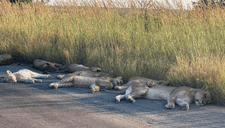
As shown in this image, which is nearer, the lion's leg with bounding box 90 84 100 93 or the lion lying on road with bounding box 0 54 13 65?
the lion's leg with bounding box 90 84 100 93

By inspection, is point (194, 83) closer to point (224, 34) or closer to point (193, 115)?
point (193, 115)

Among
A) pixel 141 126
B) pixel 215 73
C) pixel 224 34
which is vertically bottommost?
pixel 141 126

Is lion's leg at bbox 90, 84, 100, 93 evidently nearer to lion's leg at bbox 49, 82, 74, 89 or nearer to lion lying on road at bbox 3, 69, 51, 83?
lion's leg at bbox 49, 82, 74, 89

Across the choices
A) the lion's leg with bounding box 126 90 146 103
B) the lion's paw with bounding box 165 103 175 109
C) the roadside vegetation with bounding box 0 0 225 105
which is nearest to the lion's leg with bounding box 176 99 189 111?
the lion's paw with bounding box 165 103 175 109

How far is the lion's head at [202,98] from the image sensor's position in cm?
594

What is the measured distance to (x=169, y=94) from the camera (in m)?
6.23

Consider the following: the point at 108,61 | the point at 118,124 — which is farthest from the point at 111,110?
the point at 108,61

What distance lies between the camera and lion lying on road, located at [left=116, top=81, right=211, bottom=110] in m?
5.95

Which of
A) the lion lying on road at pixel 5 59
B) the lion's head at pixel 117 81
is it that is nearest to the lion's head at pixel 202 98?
the lion's head at pixel 117 81

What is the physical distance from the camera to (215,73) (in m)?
6.25

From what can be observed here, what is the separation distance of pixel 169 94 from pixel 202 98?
55cm

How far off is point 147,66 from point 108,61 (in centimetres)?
129

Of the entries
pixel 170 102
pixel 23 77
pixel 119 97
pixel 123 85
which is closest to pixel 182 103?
pixel 170 102

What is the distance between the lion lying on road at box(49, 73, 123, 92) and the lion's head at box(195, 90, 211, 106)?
1.91m
